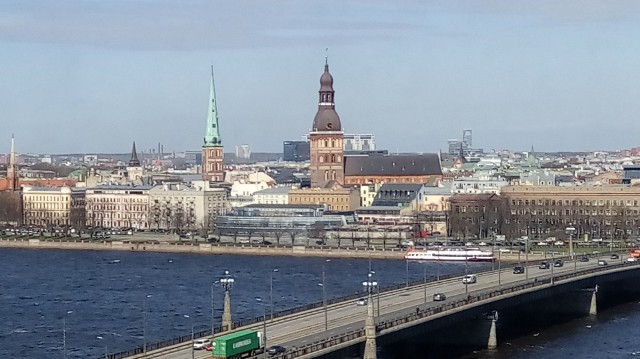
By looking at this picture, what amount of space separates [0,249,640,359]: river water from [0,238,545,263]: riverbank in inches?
112

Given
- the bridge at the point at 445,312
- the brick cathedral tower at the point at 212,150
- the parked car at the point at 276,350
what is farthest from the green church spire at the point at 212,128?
the parked car at the point at 276,350

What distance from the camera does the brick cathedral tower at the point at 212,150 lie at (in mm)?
143625

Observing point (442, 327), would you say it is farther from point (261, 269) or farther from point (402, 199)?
point (402, 199)

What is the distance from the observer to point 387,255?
314ft

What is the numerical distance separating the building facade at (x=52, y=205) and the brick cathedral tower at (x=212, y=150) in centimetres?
1597

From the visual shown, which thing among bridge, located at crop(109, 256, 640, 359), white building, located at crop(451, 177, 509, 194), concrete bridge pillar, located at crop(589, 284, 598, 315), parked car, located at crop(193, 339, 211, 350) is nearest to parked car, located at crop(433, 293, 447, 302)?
bridge, located at crop(109, 256, 640, 359)

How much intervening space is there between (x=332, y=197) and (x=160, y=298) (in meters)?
55.0

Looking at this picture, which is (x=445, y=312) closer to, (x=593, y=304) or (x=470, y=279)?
(x=470, y=279)

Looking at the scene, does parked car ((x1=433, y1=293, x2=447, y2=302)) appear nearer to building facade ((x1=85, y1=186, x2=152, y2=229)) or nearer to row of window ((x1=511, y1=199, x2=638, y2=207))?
row of window ((x1=511, y1=199, x2=638, y2=207))

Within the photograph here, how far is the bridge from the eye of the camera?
41906 millimetres

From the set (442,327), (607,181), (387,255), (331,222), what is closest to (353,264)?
(387,255)

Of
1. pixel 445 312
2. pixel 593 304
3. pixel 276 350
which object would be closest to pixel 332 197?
pixel 593 304

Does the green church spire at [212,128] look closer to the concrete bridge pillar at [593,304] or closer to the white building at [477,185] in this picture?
the white building at [477,185]

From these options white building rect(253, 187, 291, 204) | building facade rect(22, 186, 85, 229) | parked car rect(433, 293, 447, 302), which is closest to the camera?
parked car rect(433, 293, 447, 302)
